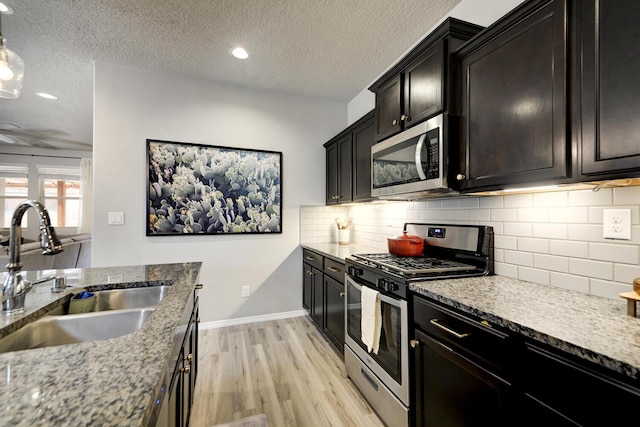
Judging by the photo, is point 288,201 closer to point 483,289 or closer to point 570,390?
point 483,289

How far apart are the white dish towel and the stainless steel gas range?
0.03 meters

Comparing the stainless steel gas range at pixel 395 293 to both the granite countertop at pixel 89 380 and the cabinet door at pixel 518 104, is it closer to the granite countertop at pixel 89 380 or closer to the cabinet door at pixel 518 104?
the cabinet door at pixel 518 104

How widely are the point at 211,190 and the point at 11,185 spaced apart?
20.2ft

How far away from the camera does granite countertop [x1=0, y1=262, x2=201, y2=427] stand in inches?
18.2

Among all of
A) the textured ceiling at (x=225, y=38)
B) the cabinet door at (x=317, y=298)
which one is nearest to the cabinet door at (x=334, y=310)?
the cabinet door at (x=317, y=298)

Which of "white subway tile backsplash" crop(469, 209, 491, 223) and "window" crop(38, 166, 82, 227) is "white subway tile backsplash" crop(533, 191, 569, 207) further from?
"window" crop(38, 166, 82, 227)

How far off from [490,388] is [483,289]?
17.8 inches

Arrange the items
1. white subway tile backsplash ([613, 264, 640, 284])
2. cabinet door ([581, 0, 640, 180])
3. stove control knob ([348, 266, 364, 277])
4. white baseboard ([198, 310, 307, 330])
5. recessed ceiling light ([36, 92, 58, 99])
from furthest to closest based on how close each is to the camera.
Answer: recessed ceiling light ([36, 92, 58, 99]), white baseboard ([198, 310, 307, 330]), stove control knob ([348, 266, 364, 277]), white subway tile backsplash ([613, 264, 640, 284]), cabinet door ([581, 0, 640, 180])

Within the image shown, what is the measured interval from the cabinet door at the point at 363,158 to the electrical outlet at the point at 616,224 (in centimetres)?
155

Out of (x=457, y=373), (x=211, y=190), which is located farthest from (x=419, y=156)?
(x=211, y=190)

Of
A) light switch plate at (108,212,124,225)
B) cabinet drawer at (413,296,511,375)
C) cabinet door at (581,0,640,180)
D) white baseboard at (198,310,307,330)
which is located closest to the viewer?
cabinet door at (581,0,640,180)

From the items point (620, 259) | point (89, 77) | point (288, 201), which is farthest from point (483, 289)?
point (89, 77)

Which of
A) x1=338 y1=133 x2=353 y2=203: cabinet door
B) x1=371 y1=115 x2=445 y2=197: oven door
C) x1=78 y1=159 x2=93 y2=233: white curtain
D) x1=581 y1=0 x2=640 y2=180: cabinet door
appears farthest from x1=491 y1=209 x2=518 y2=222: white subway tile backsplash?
x1=78 y1=159 x2=93 y2=233: white curtain

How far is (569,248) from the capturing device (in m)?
1.30
